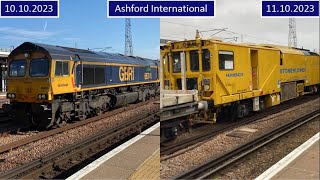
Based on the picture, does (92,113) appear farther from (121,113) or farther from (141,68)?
(141,68)

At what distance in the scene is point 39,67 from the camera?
6.02 meters

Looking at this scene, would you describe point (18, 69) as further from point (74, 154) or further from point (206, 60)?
point (206, 60)

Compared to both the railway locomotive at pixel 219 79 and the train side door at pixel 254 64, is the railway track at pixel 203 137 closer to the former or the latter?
the railway locomotive at pixel 219 79

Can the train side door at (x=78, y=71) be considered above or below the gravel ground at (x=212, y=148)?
above

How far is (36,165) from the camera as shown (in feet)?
13.2

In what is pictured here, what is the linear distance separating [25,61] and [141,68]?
570 cm

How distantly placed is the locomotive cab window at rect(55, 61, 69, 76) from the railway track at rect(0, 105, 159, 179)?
5.11ft

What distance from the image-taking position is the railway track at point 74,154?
3867 millimetres

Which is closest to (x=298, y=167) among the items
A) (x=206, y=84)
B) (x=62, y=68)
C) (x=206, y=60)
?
(x=206, y=84)

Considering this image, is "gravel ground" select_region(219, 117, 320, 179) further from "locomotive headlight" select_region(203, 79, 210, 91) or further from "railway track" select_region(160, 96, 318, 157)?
"locomotive headlight" select_region(203, 79, 210, 91)

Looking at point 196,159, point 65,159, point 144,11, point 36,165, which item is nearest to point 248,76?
point 196,159

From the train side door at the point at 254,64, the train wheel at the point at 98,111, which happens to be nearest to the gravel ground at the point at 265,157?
the train side door at the point at 254,64

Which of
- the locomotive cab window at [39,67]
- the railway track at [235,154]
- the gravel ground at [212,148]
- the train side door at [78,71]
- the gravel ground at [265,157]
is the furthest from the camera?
the train side door at [78,71]

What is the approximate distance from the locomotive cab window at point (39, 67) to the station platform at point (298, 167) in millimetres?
4250
